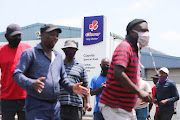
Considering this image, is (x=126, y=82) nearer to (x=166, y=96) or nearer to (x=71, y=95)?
(x=71, y=95)

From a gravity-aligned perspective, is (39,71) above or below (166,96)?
above

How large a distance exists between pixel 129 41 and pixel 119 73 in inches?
21.7

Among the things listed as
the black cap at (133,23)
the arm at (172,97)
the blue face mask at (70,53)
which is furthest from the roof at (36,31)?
the black cap at (133,23)

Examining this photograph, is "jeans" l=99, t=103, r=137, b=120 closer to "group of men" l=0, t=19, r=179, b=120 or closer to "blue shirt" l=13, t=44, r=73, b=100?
"group of men" l=0, t=19, r=179, b=120

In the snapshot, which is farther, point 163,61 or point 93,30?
point 163,61

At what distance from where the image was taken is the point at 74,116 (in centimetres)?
612

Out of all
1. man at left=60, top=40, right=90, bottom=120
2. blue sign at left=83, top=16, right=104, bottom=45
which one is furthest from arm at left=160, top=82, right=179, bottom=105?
blue sign at left=83, top=16, right=104, bottom=45

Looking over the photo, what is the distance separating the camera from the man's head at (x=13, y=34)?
499 cm

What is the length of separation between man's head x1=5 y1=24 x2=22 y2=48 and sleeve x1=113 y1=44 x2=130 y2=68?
1828 mm

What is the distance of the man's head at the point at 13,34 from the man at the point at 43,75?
0.82 meters

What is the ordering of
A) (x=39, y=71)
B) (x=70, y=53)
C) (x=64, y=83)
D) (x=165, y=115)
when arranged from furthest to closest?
(x=165, y=115), (x=70, y=53), (x=64, y=83), (x=39, y=71)

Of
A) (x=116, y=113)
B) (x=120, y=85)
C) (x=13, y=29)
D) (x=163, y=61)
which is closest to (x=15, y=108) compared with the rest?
(x=13, y=29)

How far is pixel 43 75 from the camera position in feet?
13.8

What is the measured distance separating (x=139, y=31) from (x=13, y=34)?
6.56 ft
